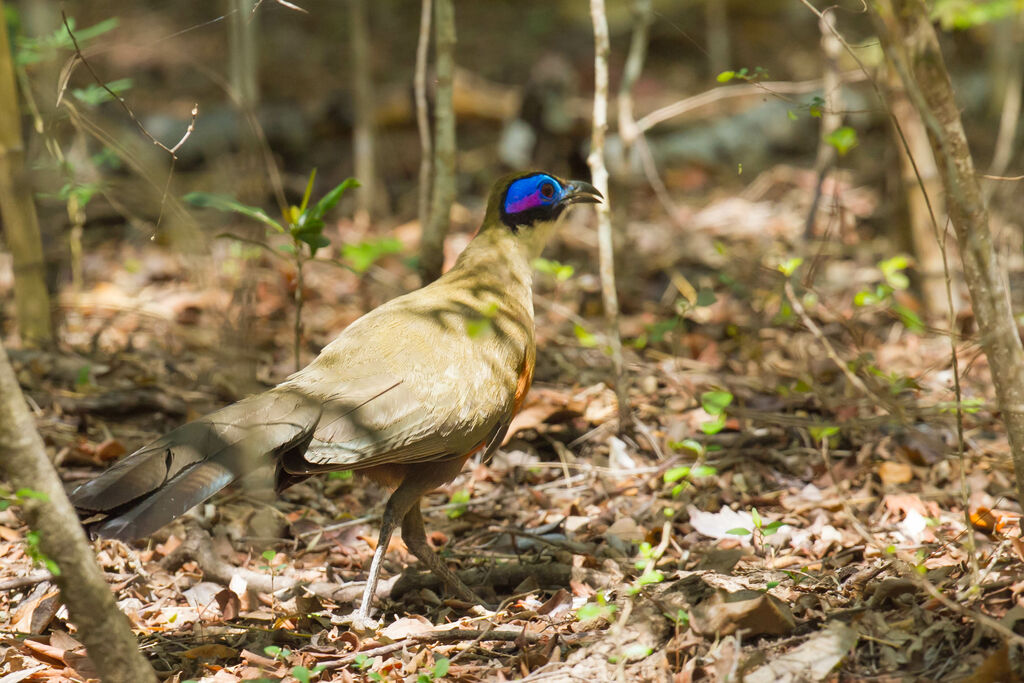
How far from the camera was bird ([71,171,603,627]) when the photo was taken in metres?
3.35

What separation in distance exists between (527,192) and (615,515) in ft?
5.66

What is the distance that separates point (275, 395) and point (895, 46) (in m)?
2.56

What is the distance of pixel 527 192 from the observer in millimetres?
5156

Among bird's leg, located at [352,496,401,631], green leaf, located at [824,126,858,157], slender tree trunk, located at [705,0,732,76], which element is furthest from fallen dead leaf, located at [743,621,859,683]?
slender tree trunk, located at [705,0,732,76]

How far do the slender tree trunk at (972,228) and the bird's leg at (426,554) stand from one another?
2214 mm

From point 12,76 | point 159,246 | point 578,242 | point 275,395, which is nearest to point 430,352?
point 275,395

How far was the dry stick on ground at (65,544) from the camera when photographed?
2498 mm

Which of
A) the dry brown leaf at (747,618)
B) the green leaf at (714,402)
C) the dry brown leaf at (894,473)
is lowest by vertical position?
the dry brown leaf at (894,473)

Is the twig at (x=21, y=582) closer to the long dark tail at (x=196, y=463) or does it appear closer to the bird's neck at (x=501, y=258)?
the long dark tail at (x=196, y=463)

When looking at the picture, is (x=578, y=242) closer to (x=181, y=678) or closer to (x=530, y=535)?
(x=530, y=535)

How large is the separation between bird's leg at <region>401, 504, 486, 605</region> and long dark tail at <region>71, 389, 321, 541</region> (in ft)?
1.96

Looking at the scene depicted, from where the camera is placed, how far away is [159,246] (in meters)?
8.74

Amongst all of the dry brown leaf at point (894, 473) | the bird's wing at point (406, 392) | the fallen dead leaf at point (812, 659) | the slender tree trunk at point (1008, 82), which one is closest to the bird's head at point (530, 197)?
the bird's wing at point (406, 392)

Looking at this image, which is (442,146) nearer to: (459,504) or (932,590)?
(459,504)
